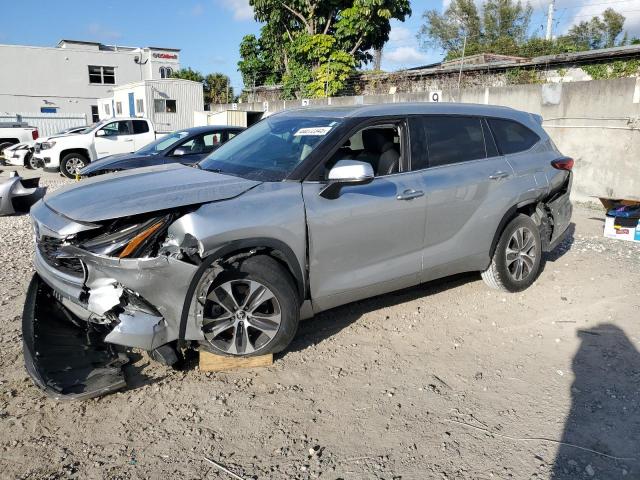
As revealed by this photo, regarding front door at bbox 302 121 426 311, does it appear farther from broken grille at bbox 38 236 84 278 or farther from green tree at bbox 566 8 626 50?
green tree at bbox 566 8 626 50

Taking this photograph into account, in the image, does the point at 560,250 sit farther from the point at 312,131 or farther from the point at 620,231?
the point at 312,131

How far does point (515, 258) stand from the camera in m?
5.12

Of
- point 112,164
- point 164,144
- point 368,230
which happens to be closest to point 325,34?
point 164,144

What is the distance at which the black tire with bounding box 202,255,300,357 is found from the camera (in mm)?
3369

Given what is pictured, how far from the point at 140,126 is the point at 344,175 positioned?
44.2 feet

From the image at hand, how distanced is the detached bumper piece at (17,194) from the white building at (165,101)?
58.1 ft

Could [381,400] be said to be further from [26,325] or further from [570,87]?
[570,87]

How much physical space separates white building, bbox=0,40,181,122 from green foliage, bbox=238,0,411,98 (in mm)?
18109

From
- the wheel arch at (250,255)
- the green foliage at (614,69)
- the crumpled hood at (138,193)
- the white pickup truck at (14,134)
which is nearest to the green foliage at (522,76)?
the green foliage at (614,69)

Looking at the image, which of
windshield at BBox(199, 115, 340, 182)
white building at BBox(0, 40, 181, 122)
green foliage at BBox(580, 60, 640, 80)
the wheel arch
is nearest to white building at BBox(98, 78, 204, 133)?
white building at BBox(0, 40, 181, 122)

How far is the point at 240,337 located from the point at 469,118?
2.98m

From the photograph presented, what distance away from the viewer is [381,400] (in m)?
3.35

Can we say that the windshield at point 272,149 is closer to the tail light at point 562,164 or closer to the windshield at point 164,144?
the tail light at point 562,164

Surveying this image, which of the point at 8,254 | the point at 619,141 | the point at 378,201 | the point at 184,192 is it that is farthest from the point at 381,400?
→ the point at 619,141
